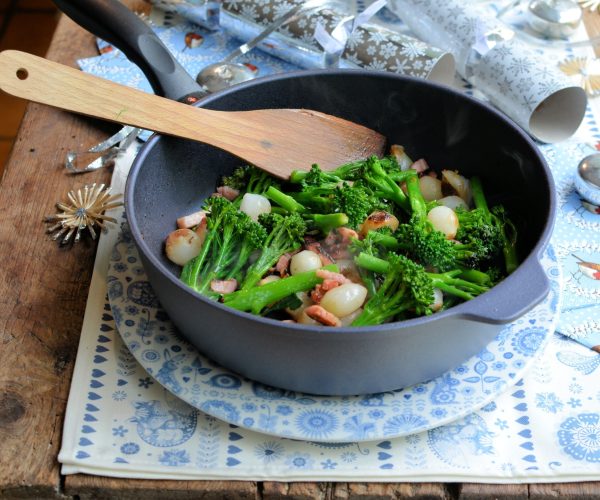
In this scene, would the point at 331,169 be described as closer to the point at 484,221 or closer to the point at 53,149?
the point at 484,221

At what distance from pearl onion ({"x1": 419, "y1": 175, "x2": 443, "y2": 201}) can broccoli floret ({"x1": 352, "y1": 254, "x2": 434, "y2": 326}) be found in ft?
1.00

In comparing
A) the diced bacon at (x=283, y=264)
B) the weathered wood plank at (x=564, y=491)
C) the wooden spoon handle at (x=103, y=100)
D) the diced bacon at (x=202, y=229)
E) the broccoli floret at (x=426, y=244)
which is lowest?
the weathered wood plank at (x=564, y=491)

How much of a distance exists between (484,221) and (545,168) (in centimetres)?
13

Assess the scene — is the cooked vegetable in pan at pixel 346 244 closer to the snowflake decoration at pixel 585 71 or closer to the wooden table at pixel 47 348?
the wooden table at pixel 47 348

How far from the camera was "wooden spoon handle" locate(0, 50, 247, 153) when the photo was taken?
113 cm

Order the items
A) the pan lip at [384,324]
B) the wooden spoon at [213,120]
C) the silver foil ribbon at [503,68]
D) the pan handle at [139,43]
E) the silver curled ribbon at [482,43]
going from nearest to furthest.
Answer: the pan lip at [384,324] → the wooden spoon at [213,120] → the pan handle at [139,43] → the silver foil ribbon at [503,68] → the silver curled ribbon at [482,43]

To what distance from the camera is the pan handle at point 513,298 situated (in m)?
0.94

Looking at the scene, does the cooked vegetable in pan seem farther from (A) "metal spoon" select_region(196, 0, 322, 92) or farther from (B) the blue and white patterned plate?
(A) "metal spoon" select_region(196, 0, 322, 92)

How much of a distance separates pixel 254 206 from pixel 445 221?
1.03 ft

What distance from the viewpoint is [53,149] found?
156cm

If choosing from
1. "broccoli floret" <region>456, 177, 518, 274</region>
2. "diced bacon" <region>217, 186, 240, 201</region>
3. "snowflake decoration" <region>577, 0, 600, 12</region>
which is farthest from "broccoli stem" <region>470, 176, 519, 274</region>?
"snowflake decoration" <region>577, 0, 600, 12</region>

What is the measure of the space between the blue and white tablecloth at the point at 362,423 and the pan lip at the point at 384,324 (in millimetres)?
174

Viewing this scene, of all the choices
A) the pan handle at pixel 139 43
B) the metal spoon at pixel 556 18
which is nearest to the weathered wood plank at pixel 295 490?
the pan handle at pixel 139 43

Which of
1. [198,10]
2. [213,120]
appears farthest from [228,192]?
[198,10]
